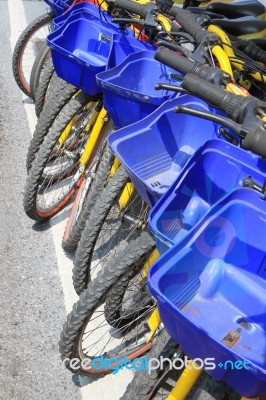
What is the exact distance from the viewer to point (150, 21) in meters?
3.09

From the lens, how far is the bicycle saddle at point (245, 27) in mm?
3621

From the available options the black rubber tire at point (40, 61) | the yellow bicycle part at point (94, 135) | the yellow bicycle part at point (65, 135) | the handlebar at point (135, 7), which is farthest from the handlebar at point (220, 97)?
the black rubber tire at point (40, 61)

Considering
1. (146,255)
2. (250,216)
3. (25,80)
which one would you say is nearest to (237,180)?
(250,216)

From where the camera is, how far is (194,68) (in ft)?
7.53

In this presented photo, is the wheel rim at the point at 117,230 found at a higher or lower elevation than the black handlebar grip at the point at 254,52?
lower

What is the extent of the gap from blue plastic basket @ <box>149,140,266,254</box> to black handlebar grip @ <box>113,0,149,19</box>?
1.27m

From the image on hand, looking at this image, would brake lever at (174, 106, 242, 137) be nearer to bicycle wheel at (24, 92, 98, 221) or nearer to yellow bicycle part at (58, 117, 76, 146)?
bicycle wheel at (24, 92, 98, 221)

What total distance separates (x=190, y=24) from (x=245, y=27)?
0.93 metres

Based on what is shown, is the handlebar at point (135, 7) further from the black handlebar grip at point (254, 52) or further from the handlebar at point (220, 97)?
the handlebar at point (220, 97)

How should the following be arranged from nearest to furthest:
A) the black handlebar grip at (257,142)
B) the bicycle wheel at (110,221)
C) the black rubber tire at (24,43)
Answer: the black handlebar grip at (257,142) → the bicycle wheel at (110,221) → the black rubber tire at (24,43)

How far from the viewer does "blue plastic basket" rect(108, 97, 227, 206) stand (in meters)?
2.34

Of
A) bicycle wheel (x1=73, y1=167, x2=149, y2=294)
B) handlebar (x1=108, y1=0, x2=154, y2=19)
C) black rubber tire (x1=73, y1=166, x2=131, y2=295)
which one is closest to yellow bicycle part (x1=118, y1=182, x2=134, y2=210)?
bicycle wheel (x1=73, y1=167, x2=149, y2=294)

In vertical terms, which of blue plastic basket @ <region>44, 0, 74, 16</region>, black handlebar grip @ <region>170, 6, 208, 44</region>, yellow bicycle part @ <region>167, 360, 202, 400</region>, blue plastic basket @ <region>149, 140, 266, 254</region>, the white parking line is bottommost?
the white parking line

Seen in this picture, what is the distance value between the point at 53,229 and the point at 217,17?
6.00 ft
